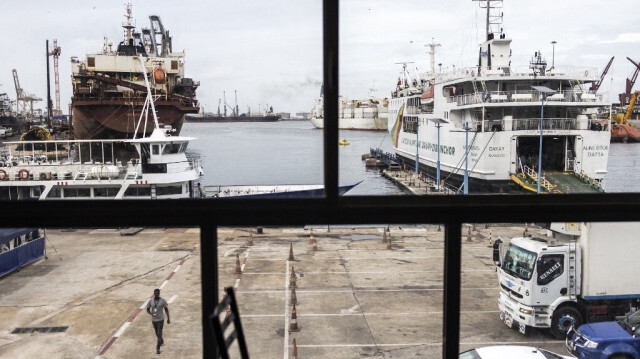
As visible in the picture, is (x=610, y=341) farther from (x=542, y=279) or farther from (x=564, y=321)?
(x=564, y=321)

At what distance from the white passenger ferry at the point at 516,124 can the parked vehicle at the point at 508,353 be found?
10.1m

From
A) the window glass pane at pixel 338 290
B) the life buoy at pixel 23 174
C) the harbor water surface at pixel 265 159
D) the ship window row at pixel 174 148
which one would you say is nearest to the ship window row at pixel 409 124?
the harbor water surface at pixel 265 159

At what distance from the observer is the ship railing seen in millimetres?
16219

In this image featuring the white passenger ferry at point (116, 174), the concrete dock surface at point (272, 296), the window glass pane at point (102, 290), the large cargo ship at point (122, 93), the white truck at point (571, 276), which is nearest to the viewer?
the white truck at point (571, 276)

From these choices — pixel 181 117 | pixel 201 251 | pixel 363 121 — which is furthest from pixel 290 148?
pixel 363 121

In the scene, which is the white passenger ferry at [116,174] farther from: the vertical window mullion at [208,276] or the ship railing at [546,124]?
the vertical window mullion at [208,276]

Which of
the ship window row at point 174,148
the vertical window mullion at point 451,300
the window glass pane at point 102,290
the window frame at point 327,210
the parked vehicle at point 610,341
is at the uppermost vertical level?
the window frame at point 327,210

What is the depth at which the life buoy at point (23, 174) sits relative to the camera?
530 inches

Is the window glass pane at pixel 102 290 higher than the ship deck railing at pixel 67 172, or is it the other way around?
the ship deck railing at pixel 67 172

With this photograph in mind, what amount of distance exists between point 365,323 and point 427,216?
645 cm

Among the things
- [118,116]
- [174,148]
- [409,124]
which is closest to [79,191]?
[174,148]

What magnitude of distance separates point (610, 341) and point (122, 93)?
17602 mm

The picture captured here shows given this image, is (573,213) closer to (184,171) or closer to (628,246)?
(628,246)

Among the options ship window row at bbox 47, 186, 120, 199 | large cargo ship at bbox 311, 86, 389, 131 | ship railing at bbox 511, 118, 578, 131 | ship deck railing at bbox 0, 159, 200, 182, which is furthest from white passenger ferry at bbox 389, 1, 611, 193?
large cargo ship at bbox 311, 86, 389, 131
